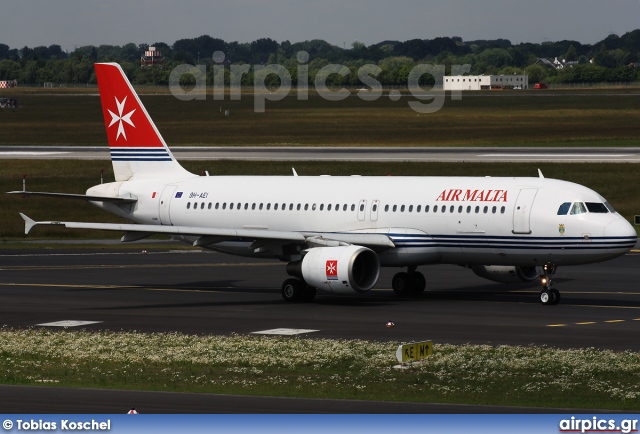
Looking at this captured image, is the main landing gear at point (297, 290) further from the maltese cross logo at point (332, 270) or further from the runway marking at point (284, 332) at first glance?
the runway marking at point (284, 332)

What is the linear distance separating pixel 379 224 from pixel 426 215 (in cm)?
201

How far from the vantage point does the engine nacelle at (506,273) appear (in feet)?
152

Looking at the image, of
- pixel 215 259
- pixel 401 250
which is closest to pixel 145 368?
pixel 401 250

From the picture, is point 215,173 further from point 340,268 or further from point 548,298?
point 548,298

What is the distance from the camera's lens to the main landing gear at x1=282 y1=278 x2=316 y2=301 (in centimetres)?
4481

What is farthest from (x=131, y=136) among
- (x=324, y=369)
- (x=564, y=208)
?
(x=324, y=369)

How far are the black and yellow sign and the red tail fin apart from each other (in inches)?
961

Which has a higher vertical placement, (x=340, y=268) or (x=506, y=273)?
(x=340, y=268)

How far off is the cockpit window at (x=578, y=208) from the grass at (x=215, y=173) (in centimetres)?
3364

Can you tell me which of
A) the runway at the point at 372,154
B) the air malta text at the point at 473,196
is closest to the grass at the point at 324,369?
the air malta text at the point at 473,196

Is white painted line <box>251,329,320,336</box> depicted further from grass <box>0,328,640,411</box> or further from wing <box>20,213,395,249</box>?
wing <box>20,213,395,249</box>

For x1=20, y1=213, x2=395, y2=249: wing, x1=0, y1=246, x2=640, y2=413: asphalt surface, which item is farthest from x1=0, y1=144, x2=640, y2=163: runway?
x1=20, y1=213, x2=395, y2=249: wing

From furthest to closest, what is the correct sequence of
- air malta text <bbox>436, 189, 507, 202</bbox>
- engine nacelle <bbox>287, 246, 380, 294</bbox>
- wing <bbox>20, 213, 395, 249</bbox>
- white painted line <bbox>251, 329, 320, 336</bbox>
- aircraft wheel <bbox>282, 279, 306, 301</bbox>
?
aircraft wheel <bbox>282, 279, 306, 301</bbox>
wing <bbox>20, 213, 395, 249</bbox>
air malta text <bbox>436, 189, 507, 202</bbox>
engine nacelle <bbox>287, 246, 380, 294</bbox>
white painted line <bbox>251, 329, 320, 336</bbox>

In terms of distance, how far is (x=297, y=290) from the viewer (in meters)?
44.8
